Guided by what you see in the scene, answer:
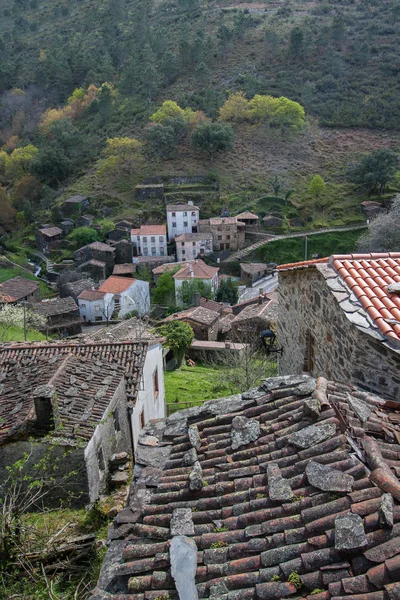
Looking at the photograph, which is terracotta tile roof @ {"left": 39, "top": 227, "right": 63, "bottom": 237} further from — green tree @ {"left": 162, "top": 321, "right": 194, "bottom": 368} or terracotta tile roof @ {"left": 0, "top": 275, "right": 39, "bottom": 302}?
green tree @ {"left": 162, "top": 321, "right": 194, "bottom": 368}

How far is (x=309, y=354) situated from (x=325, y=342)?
1.33 metres

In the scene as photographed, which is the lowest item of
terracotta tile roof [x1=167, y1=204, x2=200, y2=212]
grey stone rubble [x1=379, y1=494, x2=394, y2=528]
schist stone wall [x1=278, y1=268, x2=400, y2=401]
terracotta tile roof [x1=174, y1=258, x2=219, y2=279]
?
terracotta tile roof [x1=174, y1=258, x2=219, y2=279]

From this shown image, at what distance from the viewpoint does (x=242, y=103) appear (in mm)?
75562

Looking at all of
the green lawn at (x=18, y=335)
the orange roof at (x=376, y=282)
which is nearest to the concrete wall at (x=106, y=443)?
the orange roof at (x=376, y=282)

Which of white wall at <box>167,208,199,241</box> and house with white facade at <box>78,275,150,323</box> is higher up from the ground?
white wall at <box>167,208,199,241</box>

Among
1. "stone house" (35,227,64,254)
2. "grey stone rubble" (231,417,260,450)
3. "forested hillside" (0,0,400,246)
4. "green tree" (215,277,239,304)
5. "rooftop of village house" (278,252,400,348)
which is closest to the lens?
"grey stone rubble" (231,417,260,450)

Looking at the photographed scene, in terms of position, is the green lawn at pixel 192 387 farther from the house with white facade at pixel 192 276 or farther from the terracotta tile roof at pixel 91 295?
the terracotta tile roof at pixel 91 295

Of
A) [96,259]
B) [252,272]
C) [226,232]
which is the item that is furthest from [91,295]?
[226,232]

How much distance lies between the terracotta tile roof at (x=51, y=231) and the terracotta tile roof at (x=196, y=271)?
797 inches

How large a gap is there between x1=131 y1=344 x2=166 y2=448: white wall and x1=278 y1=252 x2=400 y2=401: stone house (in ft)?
15.8

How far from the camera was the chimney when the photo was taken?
9.15 m

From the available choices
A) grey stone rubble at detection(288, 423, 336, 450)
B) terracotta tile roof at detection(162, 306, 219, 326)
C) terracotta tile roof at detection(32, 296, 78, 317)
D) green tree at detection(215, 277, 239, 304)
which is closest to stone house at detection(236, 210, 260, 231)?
green tree at detection(215, 277, 239, 304)

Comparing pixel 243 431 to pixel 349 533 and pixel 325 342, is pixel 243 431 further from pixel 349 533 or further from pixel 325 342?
pixel 325 342

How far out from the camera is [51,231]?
61281 mm
